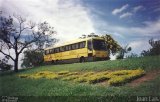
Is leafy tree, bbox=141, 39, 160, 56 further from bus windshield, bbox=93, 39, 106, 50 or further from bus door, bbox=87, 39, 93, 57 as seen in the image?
bus door, bbox=87, 39, 93, 57

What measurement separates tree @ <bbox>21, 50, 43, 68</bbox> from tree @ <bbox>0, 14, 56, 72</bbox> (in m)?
0.26

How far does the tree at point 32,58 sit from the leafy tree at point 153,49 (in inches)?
191

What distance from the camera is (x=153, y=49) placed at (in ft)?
40.7

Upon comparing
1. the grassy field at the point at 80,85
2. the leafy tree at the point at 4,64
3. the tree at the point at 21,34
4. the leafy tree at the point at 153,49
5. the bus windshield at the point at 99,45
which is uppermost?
the tree at the point at 21,34

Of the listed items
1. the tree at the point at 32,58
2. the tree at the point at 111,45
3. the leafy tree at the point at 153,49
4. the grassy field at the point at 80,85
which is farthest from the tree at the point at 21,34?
the leafy tree at the point at 153,49

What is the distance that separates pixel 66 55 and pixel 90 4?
299 cm

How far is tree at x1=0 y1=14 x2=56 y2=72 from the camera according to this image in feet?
50.7

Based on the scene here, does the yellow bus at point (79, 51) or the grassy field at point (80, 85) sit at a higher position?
the yellow bus at point (79, 51)

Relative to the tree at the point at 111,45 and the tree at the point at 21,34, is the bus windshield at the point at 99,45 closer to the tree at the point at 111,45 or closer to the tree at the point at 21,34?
the tree at the point at 111,45

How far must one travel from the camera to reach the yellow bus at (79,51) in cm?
1426

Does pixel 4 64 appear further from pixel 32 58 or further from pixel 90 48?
pixel 90 48

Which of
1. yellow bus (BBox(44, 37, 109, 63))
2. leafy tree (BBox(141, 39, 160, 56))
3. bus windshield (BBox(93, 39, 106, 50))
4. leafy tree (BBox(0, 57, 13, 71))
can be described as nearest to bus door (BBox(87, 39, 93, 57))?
yellow bus (BBox(44, 37, 109, 63))

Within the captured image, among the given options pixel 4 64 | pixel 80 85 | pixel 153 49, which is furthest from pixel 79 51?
pixel 153 49

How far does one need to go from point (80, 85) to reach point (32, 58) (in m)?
3.66
